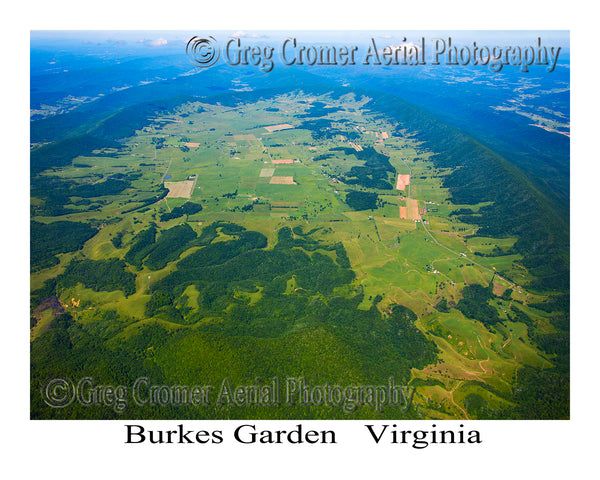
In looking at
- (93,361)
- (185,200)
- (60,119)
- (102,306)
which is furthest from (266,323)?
(60,119)
